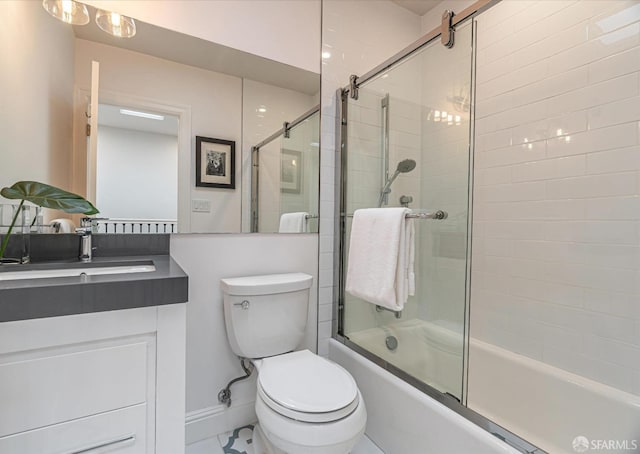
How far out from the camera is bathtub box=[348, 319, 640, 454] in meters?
1.22

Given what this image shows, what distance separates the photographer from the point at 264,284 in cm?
143

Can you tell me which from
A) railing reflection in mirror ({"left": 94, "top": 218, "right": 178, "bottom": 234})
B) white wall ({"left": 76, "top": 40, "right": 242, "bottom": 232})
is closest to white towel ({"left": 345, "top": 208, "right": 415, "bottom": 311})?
white wall ({"left": 76, "top": 40, "right": 242, "bottom": 232})

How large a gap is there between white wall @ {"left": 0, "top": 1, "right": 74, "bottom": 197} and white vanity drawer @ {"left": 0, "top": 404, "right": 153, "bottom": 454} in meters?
0.82

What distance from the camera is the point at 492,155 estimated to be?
177cm

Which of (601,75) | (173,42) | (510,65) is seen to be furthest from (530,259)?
(173,42)

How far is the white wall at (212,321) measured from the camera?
148 centimetres

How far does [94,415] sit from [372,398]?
3.81 feet

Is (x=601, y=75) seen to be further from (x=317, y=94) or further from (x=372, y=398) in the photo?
(x=372, y=398)

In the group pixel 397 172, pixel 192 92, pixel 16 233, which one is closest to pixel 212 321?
pixel 16 233

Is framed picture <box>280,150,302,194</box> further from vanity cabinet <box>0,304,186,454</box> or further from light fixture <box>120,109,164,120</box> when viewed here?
vanity cabinet <box>0,304,186,454</box>

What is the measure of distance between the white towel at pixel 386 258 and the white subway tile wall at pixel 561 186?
66cm

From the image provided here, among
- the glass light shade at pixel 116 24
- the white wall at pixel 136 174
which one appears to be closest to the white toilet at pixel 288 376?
the white wall at pixel 136 174

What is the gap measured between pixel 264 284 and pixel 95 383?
77 cm

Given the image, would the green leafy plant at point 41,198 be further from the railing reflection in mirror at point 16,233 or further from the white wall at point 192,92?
the white wall at point 192,92
